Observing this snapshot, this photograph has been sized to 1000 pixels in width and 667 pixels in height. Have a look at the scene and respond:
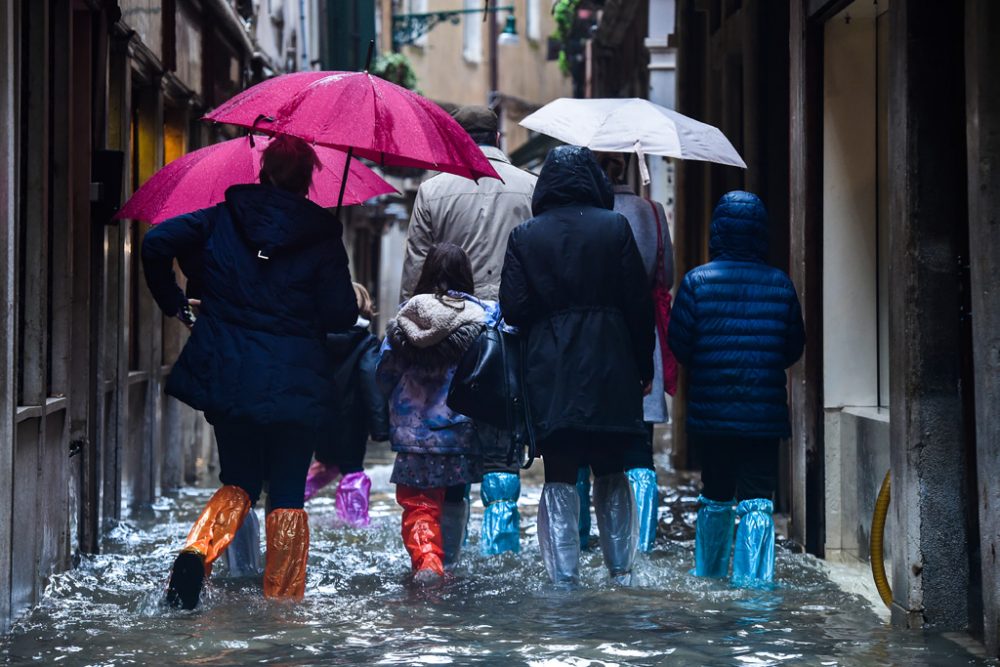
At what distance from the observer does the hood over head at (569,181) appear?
6.66 meters

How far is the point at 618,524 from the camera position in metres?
6.76

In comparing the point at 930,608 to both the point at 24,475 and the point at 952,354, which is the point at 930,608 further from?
the point at 24,475

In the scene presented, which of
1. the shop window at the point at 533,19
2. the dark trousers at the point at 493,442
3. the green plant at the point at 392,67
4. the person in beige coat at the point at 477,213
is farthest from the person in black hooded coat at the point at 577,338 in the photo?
the shop window at the point at 533,19

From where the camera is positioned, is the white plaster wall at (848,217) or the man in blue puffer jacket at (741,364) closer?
the man in blue puffer jacket at (741,364)

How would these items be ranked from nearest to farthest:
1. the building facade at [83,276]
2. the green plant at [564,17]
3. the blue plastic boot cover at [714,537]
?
the building facade at [83,276], the blue plastic boot cover at [714,537], the green plant at [564,17]

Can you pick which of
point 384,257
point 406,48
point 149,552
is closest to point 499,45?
point 406,48

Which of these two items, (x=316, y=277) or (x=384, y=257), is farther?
(x=384, y=257)

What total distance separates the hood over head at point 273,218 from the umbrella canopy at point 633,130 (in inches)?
73.7

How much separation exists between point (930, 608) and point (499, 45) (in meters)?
33.7

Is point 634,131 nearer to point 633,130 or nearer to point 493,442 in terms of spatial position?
point 633,130

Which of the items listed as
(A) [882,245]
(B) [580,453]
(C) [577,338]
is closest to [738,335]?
(C) [577,338]

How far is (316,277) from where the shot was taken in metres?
6.36

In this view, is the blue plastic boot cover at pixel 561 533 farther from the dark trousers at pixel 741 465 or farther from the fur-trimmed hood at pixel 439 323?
the fur-trimmed hood at pixel 439 323

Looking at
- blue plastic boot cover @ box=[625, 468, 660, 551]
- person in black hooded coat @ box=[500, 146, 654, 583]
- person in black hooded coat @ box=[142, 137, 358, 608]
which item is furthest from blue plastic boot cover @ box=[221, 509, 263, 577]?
blue plastic boot cover @ box=[625, 468, 660, 551]
